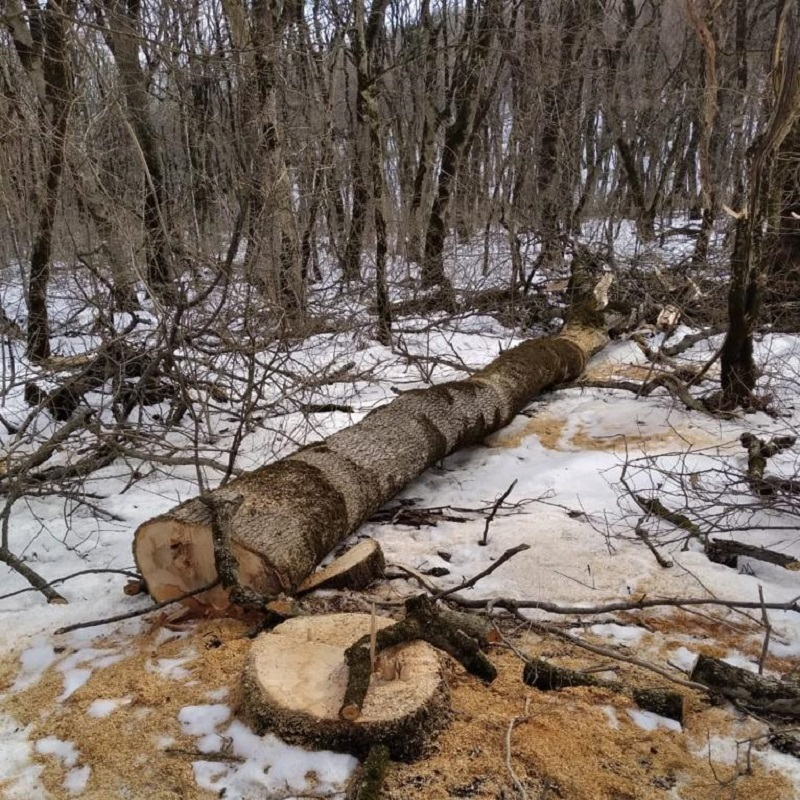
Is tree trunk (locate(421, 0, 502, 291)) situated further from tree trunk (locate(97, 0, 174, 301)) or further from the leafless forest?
tree trunk (locate(97, 0, 174, 301))

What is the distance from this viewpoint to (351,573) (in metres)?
2.69

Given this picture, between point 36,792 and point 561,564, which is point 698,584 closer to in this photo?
point 561,564

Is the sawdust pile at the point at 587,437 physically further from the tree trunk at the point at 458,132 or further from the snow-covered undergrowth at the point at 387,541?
the tree trunk at the point at 458,132

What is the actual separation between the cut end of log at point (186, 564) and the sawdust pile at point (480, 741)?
1.14 ft

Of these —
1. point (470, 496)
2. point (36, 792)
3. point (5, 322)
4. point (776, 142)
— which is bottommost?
point (470, 496)

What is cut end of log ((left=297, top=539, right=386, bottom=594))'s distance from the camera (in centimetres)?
268

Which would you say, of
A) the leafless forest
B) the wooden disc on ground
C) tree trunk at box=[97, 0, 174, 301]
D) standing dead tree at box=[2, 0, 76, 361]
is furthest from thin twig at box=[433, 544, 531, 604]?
standing dead tree at box=[2, 0, 76, 361]

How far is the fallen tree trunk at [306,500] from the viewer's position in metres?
2.51

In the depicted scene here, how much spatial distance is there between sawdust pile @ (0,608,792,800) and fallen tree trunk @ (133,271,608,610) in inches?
15.4

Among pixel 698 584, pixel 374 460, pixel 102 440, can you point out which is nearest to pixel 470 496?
pixel 374 460

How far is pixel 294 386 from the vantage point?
4648 mm

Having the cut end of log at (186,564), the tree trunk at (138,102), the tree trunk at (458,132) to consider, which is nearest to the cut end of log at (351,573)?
the cut end of log at (186,564)

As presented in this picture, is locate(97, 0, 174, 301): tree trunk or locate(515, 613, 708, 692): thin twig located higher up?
locate(97, 0, 174, 301): tree trunk

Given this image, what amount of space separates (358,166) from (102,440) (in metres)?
7.49
